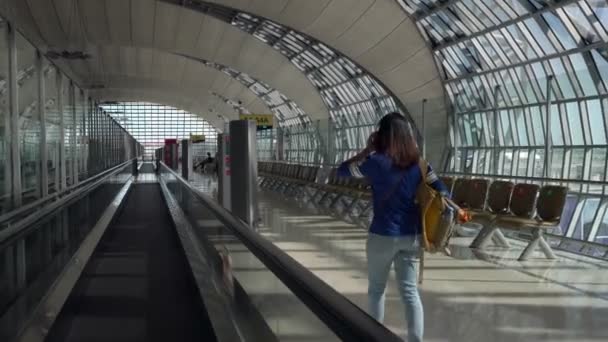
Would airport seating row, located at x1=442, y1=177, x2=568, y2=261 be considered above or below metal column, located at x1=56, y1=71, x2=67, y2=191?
below

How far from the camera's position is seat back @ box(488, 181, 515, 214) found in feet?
31.1

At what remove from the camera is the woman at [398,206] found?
4.18 meters

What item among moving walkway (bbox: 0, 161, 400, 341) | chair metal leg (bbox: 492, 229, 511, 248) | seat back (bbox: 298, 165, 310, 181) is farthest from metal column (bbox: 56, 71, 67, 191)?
seat back (bbox: 298, 165, 310, 181)

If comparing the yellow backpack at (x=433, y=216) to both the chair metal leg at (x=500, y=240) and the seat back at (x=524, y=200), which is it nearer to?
the seat back at (x=524, y=200)

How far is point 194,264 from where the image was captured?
7.18m

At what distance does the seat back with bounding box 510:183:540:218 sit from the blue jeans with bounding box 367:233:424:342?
5.24 m

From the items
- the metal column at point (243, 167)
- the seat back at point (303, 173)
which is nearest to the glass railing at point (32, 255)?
the metal column at point (243, 167)

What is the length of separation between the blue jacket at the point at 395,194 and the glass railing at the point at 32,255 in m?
2.30

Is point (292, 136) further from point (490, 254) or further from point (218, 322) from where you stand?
point (218, 322)

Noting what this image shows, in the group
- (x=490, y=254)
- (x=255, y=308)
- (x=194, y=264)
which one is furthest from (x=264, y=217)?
(x=255, y=308)

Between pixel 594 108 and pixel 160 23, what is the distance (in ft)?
92.6

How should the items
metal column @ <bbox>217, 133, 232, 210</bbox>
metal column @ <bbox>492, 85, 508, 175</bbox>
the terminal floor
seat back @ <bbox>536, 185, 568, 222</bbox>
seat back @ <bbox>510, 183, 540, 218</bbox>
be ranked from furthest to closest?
metal column @ <bbox>217, 133, 232, 210</bbox> → metal column @ <bbox>492, 85, 508, 175</bbox> → seat back @ <bbox>510, 183, 540, 218</bbox> → seat back @ <bbox>536, 185, 568, 222</bbox> → the terminal floor

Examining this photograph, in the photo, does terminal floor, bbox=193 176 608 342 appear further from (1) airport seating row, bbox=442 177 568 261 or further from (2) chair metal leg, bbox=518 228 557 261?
(1) airport seating row, bbox=442 177 568 261

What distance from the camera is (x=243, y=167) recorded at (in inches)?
409
